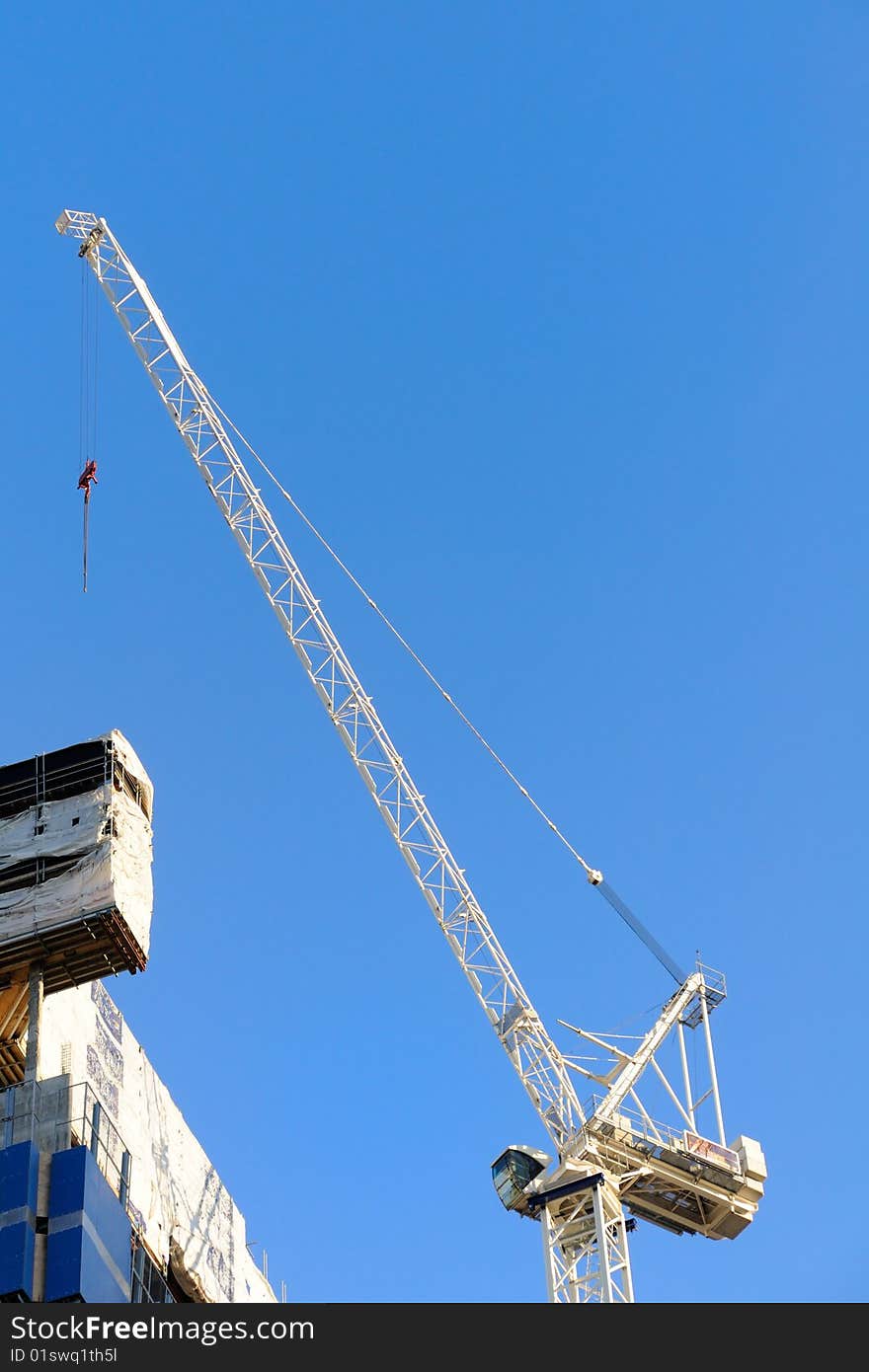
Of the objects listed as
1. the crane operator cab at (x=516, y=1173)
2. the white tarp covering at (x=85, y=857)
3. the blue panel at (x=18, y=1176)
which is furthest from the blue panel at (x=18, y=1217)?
the crane operator cab at (x=516, y=1173)

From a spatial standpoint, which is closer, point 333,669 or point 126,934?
point 126,934

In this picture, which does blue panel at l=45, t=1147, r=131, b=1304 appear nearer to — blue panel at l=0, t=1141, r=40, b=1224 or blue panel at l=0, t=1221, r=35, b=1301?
blue panel at l=0, t=1221, r=35, b=1301

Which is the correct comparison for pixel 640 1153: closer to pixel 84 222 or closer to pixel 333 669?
pixel 333 669

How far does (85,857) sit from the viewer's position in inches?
3900

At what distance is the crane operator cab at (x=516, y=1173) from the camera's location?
11700cm

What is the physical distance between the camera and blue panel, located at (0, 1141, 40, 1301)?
84.4m

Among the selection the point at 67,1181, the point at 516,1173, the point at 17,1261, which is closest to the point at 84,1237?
the point at 67,1181

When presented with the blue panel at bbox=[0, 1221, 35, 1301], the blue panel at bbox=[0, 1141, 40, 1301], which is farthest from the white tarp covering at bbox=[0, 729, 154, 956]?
the blue panel at bbox=[0, 1221, 35, 1301]

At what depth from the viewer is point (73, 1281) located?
84875 mm

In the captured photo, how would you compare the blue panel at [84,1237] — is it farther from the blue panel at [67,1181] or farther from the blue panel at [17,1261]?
the blue panel at [17,1261]

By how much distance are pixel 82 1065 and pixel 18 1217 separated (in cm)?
1460
